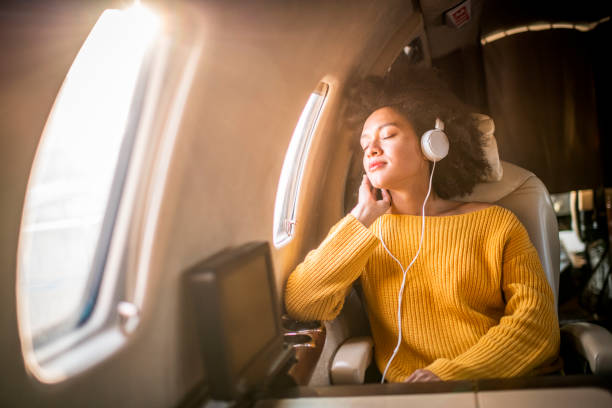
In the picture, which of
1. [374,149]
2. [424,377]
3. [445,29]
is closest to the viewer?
[424,377]

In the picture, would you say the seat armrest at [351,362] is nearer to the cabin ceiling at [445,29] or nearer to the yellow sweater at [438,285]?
the yellow sweater at [438,285]

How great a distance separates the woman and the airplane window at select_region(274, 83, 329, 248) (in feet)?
0.39

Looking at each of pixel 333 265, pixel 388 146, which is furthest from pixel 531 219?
pixel 333 265

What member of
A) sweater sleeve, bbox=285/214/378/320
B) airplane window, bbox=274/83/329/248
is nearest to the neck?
sweater sleeve, bbox=285/214/378/320

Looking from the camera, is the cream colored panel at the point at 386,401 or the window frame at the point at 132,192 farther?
the cream colored panel at the point at 386,401

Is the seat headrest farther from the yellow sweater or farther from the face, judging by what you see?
the face

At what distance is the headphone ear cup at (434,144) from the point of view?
995 millimetres

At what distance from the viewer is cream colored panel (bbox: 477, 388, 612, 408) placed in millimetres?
690

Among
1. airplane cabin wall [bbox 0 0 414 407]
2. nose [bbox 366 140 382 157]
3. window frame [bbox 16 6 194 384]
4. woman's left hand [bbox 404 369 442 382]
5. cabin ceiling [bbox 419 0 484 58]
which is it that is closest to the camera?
airplane cabin wall [bbox 0 0 414 407]

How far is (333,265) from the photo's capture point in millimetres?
1021

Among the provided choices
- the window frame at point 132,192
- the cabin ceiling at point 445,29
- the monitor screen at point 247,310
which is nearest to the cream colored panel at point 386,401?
the monitor screen at point 247,310

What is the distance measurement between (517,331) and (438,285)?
0.20 m

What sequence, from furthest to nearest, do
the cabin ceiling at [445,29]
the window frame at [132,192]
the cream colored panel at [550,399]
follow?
the cabin ceiling at [445,29], the cream colored panel at [550,399], the window frame at [132,192]

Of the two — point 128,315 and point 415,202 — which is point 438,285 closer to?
point 415,202
